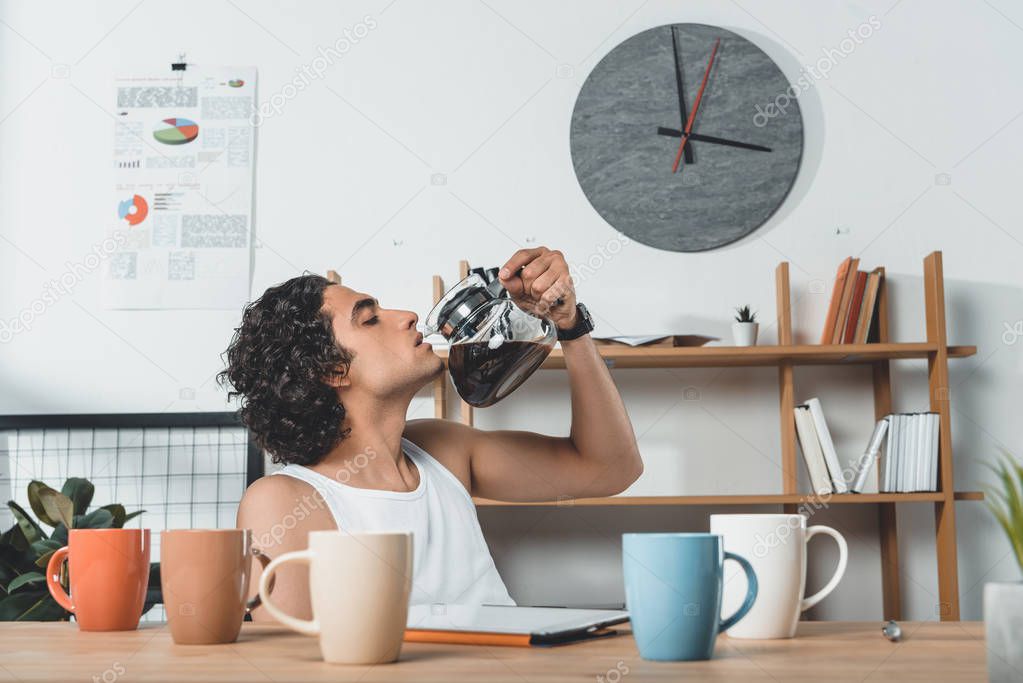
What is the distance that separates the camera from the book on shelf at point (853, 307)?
2.27 metres

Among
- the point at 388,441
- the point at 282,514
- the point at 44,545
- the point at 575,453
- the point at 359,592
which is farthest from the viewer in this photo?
the point at 44,545

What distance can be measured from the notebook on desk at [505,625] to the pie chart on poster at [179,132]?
1.99 meters

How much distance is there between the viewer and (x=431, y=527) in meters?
1.39

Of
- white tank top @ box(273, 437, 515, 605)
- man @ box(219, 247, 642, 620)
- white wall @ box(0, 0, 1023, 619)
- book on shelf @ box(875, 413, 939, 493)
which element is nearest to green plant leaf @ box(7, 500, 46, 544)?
white wall @ box(0, 0, 1023, 619)

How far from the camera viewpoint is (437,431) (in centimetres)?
165

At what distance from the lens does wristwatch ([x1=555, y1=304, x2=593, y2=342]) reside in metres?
1.44

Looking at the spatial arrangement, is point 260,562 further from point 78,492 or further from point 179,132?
point 179,132

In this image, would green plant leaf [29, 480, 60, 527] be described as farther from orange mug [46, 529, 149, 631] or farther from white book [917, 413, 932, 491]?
white book [917, 413, 932, 491]

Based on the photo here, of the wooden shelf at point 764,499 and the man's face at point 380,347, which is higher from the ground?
the man's face at point 380,347

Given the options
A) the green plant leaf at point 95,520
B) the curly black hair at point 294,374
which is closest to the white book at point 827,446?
the curly black hair at point 294,374

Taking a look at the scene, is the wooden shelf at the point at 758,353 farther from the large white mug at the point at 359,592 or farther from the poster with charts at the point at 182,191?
the large white mug at the point at 359,592

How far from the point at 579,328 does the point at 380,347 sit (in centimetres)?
31

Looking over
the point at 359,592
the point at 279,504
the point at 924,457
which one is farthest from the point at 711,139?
the point at 359,592

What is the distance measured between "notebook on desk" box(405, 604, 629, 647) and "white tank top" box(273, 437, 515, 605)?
1.49 feet
